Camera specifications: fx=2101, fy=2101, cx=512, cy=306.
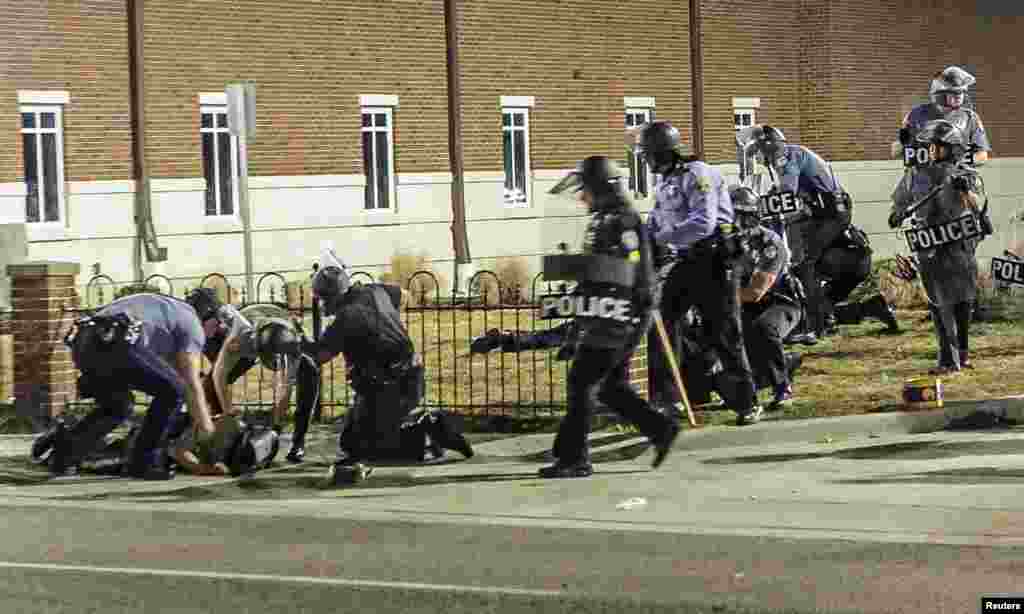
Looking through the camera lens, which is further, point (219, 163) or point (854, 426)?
point (219, 163)

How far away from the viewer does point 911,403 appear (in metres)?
14.2

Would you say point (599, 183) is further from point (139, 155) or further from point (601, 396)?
point (139, 155)

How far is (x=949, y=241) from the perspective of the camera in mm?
16000

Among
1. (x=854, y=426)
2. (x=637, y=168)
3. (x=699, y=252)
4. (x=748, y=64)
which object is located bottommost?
(x=854, y=426)

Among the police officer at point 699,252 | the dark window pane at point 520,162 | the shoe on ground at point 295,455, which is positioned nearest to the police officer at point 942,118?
the police officer at point 699,252

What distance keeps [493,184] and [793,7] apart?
884cm

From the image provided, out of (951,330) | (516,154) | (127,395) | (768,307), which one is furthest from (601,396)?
(516,154)

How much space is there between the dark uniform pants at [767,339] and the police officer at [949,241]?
1409 millimetres

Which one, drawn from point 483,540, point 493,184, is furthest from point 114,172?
point 483,540

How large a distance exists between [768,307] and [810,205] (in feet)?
11.2

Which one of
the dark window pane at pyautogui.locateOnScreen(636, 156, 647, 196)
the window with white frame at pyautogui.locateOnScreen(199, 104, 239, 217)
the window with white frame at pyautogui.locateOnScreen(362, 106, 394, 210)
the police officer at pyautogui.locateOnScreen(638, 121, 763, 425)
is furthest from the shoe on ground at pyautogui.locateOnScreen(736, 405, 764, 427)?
the dark window pane at pyautogui.locateOnScreen(636, 156, 647, 196)

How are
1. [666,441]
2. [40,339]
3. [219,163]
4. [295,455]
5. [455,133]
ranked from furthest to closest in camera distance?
[455,133] < [219,163] < [40,339] < [295,455] < [666,441]

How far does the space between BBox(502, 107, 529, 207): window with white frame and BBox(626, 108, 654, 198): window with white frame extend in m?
2.35

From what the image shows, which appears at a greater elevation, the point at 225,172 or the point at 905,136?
the point at 225,172
